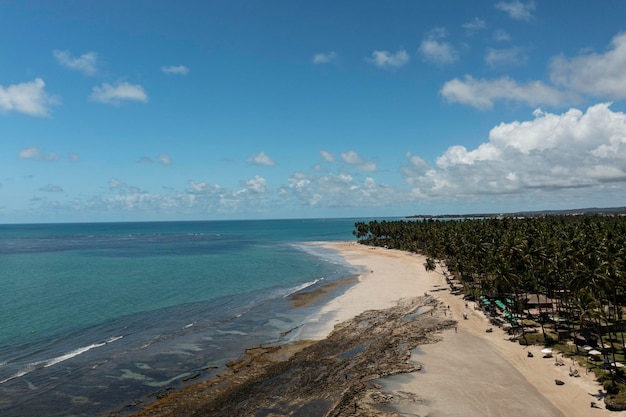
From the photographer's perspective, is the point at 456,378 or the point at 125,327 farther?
the point at 125,327

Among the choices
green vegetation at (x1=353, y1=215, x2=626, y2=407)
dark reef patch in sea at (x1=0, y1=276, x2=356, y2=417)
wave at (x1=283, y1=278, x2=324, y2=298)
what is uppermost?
green vegetation at (x1=353, y1=215, x2=626, y2=407)

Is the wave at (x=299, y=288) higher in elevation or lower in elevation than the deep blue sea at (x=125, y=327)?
lower

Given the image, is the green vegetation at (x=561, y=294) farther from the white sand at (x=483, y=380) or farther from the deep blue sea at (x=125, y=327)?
the deep blue sea at (x=125, y=327)

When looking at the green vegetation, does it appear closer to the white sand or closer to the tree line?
the tree line

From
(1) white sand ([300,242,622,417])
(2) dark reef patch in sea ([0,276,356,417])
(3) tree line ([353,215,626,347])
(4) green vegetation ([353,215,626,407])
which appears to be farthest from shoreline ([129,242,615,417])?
(3) tree line ([353,215,626,347])

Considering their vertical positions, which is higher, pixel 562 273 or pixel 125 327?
pixel 562 273

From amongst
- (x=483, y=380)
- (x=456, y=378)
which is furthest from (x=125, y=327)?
(x=483, y=380)

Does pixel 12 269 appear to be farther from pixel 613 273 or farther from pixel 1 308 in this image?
pixel 613 273

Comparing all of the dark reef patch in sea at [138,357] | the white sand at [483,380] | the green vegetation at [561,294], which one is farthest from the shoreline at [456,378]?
the dark reef patch in sea at [138,357]

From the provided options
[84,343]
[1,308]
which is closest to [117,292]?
[1,308]

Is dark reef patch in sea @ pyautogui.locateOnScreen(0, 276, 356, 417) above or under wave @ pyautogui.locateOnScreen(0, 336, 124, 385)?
under

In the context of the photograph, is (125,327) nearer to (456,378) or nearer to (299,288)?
(299,288)
